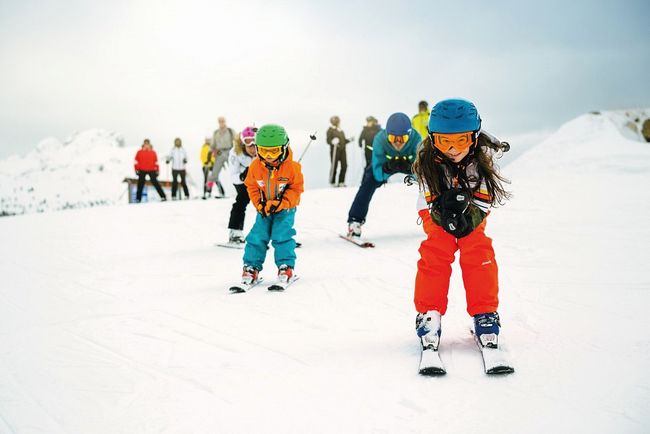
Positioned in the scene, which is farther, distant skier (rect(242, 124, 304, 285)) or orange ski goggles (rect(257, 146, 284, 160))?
distant skier (rect(242, 124, 304, 285))

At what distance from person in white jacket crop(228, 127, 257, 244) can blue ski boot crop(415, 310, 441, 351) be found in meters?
3.72

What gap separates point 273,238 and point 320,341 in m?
1.63

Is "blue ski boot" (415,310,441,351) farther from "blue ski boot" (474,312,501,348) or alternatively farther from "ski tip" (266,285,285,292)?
"ski tip" (266,285,285,292)

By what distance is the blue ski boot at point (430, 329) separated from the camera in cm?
284

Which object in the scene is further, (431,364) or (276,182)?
(276,182)

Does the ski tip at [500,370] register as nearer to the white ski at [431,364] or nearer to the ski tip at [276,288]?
the white ski at [431,364]

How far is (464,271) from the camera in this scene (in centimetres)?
294

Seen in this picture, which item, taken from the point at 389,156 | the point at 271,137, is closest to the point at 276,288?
the point at 271,137

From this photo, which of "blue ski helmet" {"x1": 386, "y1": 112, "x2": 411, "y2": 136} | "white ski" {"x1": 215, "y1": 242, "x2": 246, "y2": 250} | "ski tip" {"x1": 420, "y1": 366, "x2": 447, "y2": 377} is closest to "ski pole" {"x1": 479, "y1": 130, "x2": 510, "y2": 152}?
"ski tip" {"x1": 420, "y1": 366, "x2": 447, "y2": 377}

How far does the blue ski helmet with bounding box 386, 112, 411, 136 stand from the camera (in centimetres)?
612

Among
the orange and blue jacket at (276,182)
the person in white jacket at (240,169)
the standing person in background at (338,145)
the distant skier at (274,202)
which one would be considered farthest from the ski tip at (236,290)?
the standing person in background at (338,145)

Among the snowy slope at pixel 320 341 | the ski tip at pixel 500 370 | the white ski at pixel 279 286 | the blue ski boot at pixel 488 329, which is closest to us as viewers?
the snowy slope at pixel 320 341

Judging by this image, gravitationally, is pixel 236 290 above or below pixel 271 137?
below

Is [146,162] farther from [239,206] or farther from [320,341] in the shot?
[320,341]
